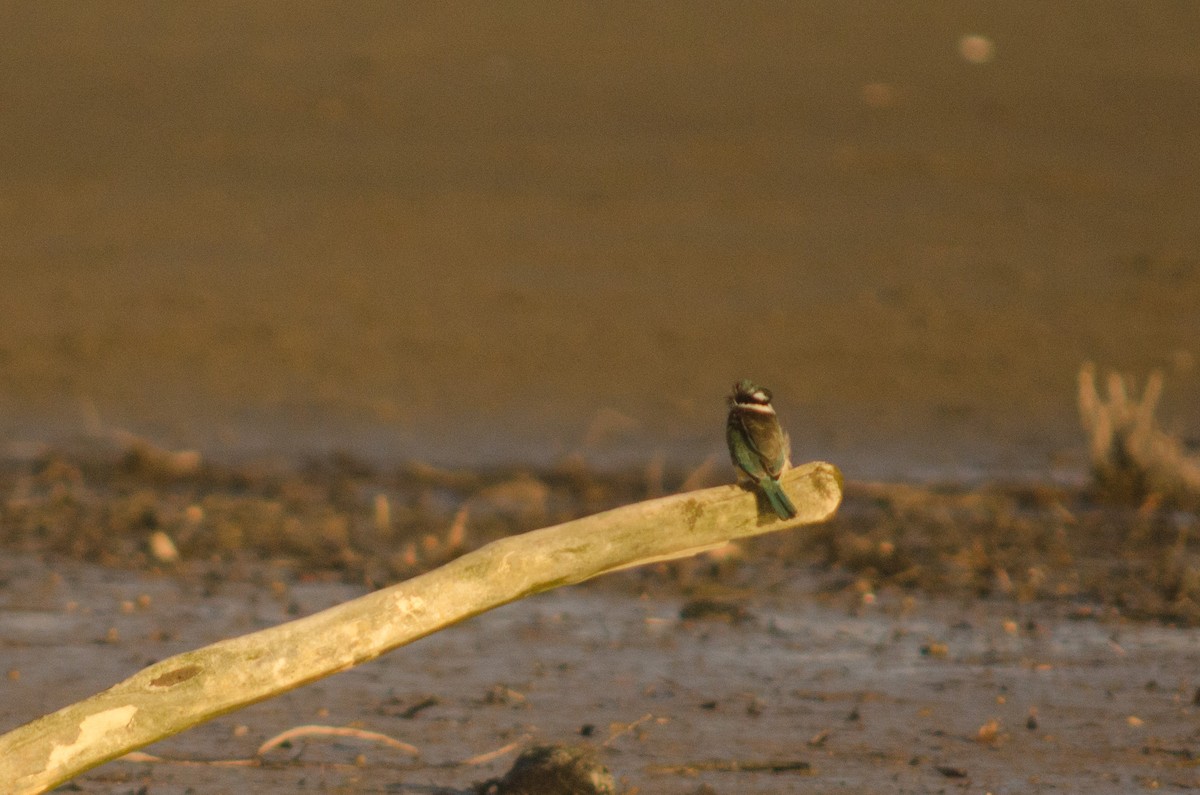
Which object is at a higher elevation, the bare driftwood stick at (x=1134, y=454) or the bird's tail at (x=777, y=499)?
the bird's tail at (x=777, y=499)

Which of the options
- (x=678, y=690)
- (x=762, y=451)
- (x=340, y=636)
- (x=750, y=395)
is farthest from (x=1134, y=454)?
(x=340, y=636)

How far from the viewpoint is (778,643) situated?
7.36 m

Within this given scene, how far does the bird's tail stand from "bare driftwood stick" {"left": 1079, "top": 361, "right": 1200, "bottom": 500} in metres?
5.81

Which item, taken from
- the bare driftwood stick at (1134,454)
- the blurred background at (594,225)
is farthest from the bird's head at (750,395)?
the blurred background at (594,225)

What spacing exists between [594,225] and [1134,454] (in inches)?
261

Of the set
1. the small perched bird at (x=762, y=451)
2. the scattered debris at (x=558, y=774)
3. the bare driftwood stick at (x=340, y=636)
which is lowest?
the scattered debris at (x=558, y=774)

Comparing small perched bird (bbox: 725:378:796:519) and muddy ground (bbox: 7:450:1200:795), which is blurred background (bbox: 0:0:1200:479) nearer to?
muddy ground (bbox: 7:450:1200:795)

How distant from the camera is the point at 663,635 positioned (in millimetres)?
7477

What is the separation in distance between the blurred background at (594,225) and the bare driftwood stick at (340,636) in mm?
7051

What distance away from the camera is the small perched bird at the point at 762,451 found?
451 cm

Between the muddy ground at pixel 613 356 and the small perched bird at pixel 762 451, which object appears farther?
the muddy ground at pixel 613 356

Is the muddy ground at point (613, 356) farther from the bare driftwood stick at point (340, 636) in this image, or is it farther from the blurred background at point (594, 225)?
the bare driftwood stick at point (340, 636)

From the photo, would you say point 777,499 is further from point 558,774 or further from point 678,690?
point 678,690

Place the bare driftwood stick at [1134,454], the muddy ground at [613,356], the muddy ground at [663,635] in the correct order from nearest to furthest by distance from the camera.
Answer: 1. the muddy ground at [663,635]
2. the muddy ground at [613,356]
3. the bare driftwood stick at [1134,454]
